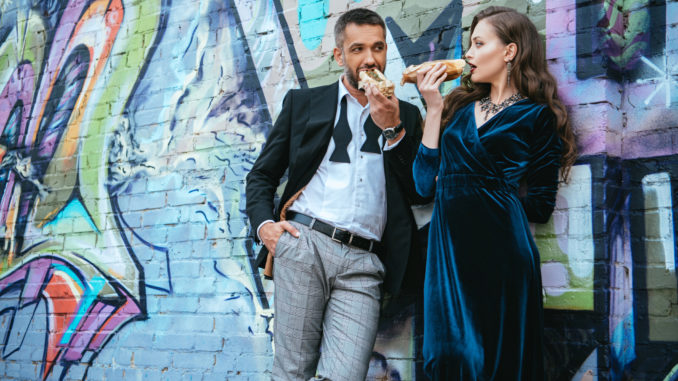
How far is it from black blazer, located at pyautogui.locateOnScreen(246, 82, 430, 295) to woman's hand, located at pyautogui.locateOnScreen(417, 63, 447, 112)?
24 centimetres

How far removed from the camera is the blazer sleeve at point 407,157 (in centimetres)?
298

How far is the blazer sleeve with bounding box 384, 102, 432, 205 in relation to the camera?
2.98 meters

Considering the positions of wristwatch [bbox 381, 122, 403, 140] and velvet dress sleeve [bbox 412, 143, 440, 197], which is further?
wristwatch [bbox 381, 122, 403, 140]

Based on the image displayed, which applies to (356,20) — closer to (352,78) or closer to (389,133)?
(352,78)

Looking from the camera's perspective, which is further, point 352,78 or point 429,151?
point 352,78

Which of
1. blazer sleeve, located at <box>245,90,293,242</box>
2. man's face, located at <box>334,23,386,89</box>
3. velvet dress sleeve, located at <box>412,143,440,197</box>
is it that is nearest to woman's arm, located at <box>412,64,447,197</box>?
velvet dress sleeve, located at <box>412,143,440,197</box>

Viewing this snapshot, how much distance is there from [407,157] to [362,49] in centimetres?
52

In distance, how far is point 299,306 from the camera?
2885 millimetres

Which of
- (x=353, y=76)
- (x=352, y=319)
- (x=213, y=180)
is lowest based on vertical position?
(x=352, y=319)

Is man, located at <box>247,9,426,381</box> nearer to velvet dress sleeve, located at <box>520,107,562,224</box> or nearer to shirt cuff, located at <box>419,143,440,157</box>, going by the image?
shirt cuff, located at <box>419,143,440,157</box>

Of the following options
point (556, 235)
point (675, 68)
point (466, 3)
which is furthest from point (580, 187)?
point (466, 3)

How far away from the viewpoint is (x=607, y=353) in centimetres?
280

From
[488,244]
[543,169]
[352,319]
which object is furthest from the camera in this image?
[352,319]

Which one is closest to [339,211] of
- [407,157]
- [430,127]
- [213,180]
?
[407,157]
